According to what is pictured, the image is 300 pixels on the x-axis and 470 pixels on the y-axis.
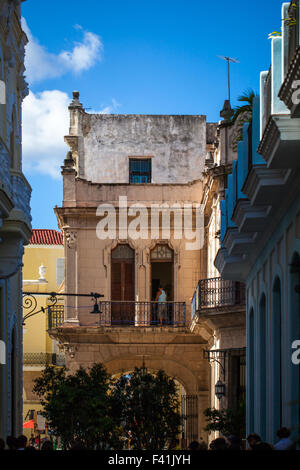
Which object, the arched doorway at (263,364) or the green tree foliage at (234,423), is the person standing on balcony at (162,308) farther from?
the arched doorway at (263,364)

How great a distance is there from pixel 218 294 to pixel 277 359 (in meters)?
11.6

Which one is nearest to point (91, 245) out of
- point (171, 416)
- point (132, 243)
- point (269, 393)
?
point (132, 243)

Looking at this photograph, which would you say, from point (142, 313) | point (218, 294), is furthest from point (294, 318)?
point (142, 313)

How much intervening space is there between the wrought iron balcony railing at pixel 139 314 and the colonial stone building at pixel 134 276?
33 mm

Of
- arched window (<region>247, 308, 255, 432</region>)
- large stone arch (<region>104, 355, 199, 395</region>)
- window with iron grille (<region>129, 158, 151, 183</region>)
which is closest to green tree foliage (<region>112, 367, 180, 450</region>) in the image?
arched window (<region>247, 308, 255, 432</region>)

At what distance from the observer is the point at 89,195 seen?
35.3 metres

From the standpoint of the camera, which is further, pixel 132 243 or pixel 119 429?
pixel 132 243

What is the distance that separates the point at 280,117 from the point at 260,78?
3.04 meters

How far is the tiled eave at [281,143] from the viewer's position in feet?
38.3

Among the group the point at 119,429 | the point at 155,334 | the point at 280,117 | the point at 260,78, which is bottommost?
the point at 119,429

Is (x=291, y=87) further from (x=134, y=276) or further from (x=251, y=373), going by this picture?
(x=134, y=276)

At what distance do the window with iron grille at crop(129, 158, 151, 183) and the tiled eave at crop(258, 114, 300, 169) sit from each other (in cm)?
2523
